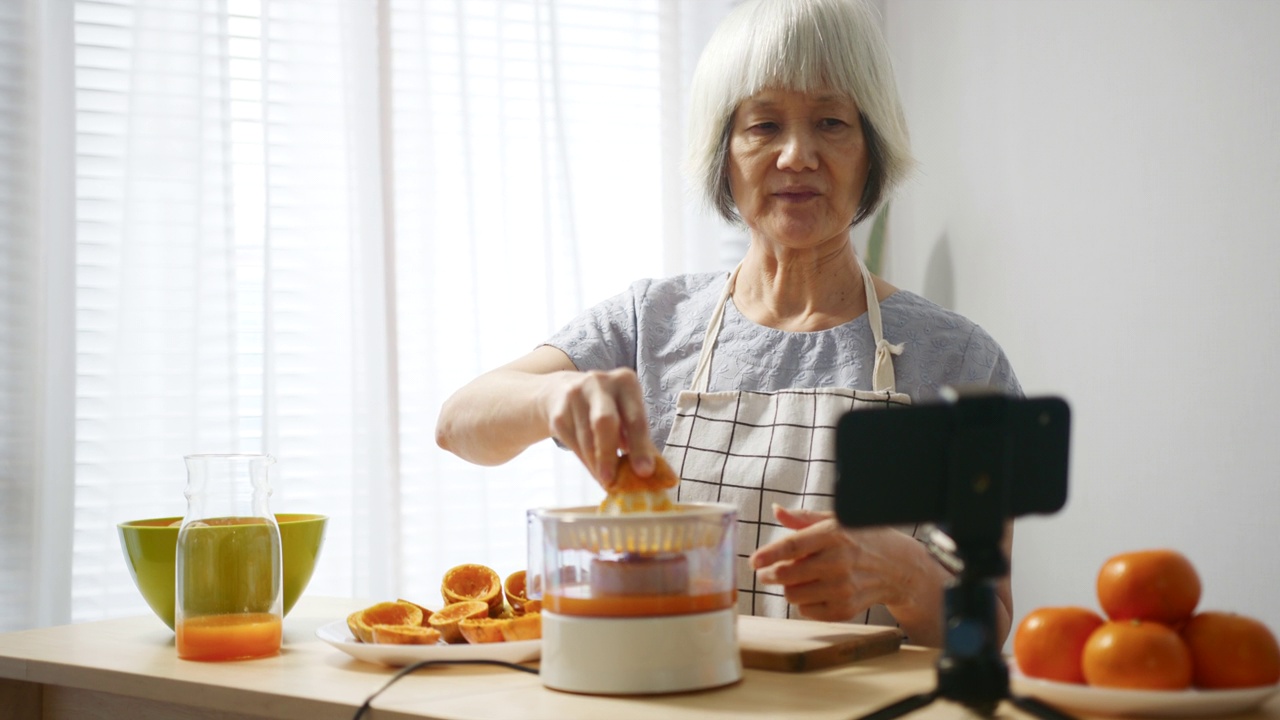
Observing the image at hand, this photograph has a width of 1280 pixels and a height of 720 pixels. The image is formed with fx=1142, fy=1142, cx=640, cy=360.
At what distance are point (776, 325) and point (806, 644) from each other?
0.78m

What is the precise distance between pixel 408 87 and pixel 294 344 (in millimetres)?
643

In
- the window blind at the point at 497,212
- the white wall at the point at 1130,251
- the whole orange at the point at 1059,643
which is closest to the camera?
the whole orange at the point at 1059,643

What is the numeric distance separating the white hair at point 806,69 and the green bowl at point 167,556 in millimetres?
835

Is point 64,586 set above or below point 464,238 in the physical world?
below

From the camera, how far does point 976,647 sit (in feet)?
2.36

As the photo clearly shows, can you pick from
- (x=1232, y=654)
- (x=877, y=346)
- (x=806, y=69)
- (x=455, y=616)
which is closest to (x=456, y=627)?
(x=455, y=616)

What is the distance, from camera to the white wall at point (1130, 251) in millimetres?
1747

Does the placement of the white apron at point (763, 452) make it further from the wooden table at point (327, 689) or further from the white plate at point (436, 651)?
the white plate at point (436, 651)

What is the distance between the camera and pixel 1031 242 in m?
2.29

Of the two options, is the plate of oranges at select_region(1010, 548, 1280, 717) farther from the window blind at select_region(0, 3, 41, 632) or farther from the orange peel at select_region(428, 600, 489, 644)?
the window blind at select_region(0, 3, 41, 632)

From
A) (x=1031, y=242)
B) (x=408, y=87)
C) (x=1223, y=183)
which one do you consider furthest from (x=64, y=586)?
(x=1223, y=183)

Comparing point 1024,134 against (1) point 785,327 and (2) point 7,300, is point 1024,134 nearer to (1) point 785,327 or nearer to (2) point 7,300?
(1) point 785,327

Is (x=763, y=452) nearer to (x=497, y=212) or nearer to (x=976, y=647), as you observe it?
(x=976, y=647)

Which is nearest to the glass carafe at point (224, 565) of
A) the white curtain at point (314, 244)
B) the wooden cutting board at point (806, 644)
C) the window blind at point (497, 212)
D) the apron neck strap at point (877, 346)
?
the wooden cutting board at point (806, 644)
